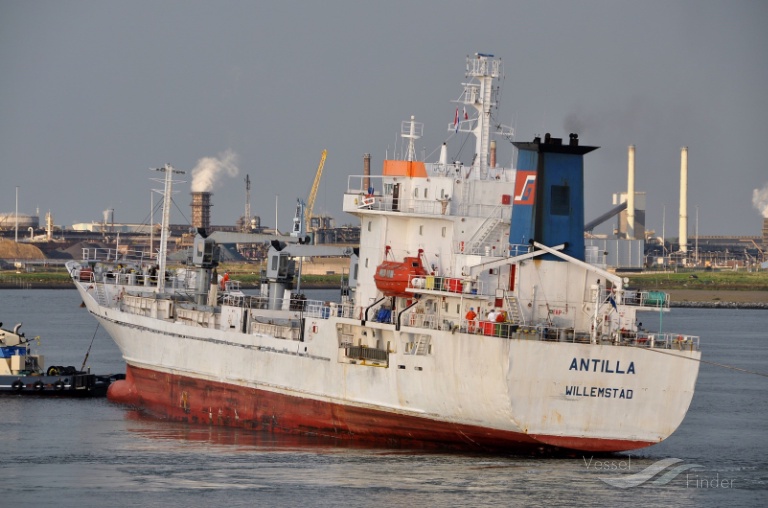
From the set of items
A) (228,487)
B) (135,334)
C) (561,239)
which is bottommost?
(228,487)

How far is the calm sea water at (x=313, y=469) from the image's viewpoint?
31328 millimetres

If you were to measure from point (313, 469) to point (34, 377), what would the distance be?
63.8ft

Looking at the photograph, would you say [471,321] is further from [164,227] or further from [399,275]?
[164,227]

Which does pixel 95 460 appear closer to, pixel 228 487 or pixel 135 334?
pixel 228 487

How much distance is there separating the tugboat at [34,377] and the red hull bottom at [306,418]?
1361 millimetres

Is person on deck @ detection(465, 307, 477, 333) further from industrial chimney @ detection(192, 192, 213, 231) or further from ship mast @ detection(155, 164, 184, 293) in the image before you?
industrial chimney @ detection(192, 192, 213, 231)

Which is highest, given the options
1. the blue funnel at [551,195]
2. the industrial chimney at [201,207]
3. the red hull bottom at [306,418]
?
the industrial chimney at [201,207]

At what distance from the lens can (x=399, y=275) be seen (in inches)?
1471

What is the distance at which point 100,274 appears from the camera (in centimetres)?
5344

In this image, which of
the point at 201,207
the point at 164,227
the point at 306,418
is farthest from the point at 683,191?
the point at 306,418

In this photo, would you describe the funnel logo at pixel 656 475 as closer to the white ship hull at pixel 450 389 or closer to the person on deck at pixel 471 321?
the white ship hull at pixel 450 389

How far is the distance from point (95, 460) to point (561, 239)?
14.1m

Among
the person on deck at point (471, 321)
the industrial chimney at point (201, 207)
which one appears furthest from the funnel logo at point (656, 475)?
the industrial chimney at point (201, 207)

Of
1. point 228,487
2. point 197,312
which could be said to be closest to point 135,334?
point 197,312
